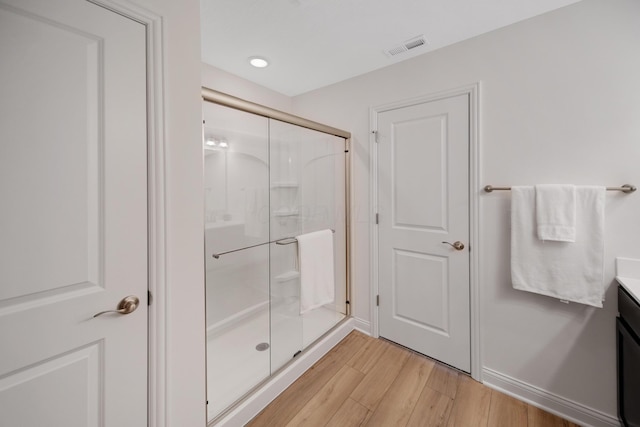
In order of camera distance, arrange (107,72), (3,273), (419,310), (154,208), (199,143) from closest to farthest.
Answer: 1. (3,273)
2. (107,72)
3. (154,208)
4. (199,143)
5. (419,310)

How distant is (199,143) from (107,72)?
39cm

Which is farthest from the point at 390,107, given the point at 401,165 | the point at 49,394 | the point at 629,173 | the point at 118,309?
the point at 49,394

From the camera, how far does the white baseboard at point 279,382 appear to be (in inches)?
57.3

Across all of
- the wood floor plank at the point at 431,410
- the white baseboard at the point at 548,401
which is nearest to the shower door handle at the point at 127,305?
the wood floor plank at the point at 431,410

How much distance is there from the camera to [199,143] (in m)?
1.20

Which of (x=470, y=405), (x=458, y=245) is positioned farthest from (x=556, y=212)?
(x=470, y=405)

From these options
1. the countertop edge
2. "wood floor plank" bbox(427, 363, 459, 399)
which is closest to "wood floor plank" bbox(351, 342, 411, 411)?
"wood floor plank" bbox(427, 363, 459, 399)

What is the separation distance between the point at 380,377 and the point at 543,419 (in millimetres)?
959

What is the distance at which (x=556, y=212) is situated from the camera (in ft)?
4.81

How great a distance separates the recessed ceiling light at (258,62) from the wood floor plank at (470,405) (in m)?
2.90

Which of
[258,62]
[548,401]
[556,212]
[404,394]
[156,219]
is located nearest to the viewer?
[156,219]

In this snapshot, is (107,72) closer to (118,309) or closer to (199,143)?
(199,143)

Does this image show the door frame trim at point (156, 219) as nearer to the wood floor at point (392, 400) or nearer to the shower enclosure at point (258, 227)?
the shower enclosure at point (258, 227)

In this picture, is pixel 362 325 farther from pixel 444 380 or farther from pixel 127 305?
pixel 127 305
